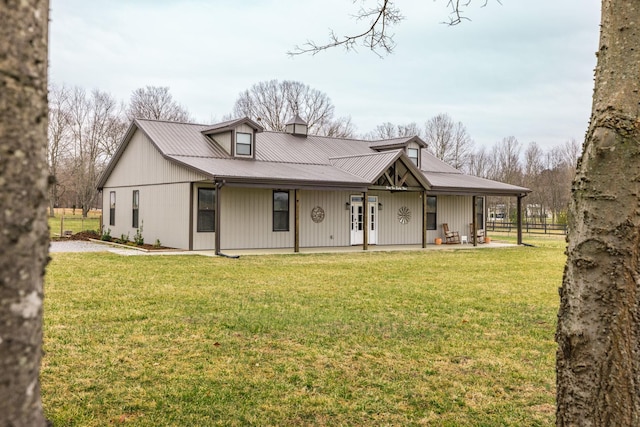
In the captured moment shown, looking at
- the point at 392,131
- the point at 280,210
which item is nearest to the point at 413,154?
the point at 280,210

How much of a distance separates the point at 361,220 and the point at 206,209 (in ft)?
21.6

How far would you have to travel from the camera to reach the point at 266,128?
151ft

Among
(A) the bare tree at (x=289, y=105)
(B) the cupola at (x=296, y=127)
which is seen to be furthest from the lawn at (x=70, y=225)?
(A) the bare tree at (x=289, y=105)

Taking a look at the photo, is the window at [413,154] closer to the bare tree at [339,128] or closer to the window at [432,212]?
the window at [432,212]

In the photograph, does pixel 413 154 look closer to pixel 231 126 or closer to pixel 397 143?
pixel 397 143

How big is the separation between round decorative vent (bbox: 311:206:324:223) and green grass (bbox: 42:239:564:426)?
933 centimetres

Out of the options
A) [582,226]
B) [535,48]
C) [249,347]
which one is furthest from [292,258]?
[582,226]

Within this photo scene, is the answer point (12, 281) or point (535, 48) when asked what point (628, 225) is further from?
point (535, 48)

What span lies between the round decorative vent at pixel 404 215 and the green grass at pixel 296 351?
1157 centimetres

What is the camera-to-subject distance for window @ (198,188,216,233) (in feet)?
58.6

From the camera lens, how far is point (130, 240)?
21547 mm

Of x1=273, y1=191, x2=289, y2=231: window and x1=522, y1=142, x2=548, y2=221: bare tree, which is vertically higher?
x1=522, y1=142, x2=548, y2=221: bare tree

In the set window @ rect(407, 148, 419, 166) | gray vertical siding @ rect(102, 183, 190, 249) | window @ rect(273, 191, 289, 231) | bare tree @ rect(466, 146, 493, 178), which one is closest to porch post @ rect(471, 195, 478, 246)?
window @ rect(407, 148, 419, 166)

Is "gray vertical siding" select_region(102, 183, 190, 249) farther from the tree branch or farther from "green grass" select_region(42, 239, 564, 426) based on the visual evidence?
the tree branch
